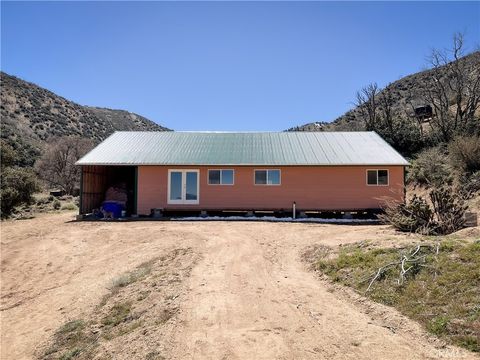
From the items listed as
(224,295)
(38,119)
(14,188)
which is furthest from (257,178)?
(38,119)

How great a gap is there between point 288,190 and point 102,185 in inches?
407

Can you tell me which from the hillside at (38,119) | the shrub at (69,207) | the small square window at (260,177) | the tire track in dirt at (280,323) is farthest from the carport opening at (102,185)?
the hillside at (38,119)

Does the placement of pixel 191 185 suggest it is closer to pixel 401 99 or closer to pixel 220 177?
pixel 220 177

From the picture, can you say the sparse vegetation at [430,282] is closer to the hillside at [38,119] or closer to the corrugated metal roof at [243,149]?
the corrugated metal roof at [243,149]

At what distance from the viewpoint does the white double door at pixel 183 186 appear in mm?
19594

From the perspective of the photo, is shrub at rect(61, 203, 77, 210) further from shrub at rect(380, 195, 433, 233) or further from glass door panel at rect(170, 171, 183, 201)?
shrub at rect(380, 195, 433, 233)

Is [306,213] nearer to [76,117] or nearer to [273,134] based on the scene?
[273,134]

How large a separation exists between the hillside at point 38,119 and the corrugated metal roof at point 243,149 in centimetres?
2181

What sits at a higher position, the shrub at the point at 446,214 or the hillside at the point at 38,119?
the hillside at the point at 38,119

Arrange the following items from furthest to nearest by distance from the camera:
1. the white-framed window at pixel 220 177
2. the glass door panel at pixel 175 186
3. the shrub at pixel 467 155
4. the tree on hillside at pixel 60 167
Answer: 1. the tree on hillside at pixel 60 167
2. the shrub at pixel 467 155
3. the glass door panel at pixel 175 186
4. the white-framed window at pixel 220 177

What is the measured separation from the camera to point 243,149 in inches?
832

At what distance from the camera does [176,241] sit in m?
12.8

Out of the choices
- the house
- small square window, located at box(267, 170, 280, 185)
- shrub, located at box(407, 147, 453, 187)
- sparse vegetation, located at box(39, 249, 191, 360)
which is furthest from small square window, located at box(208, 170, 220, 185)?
shrub, located at box(407, 147, 453, 187)

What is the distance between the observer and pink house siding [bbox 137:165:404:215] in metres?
19.1
